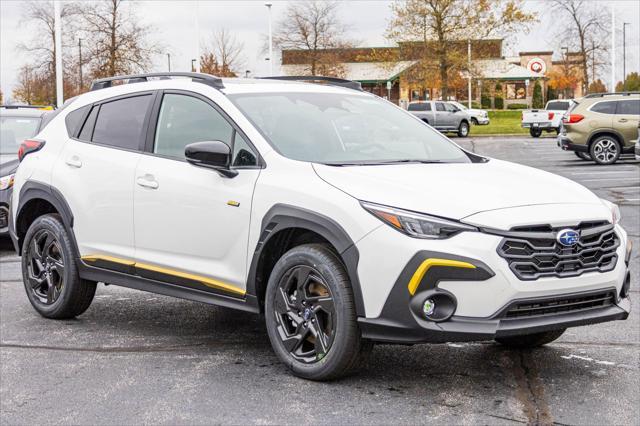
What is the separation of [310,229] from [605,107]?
20.9 meters

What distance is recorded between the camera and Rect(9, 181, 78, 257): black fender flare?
6.70m

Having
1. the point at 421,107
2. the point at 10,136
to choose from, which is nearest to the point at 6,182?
the point at 10,136

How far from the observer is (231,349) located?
593cm

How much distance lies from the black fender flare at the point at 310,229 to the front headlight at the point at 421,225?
0.26 m

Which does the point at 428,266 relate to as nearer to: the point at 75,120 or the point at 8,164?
the point at 75,120

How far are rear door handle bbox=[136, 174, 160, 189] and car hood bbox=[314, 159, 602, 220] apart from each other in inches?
49.2

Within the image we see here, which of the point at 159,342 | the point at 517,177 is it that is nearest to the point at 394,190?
the point at 517,177

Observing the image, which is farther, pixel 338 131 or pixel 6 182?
pixel 6 182

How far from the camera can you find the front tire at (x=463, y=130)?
44731 mm

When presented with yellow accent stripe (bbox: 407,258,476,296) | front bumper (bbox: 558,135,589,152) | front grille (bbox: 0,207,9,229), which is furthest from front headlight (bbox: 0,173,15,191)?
front bumper (bbox: 558,135,589,152)

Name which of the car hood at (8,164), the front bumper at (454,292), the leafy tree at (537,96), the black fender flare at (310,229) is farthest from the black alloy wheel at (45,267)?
the leafy tree at (537,96)

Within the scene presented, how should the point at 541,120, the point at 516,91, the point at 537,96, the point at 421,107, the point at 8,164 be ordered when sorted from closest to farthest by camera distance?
the point at 8,164, the point at 541,120, the point at 421,107, the point at 537,96, the point at 516,91

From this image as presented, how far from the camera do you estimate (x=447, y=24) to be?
177 ft

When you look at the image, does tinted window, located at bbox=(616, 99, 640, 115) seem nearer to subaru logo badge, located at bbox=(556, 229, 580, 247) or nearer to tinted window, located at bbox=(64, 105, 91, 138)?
tinted window, located at bbox=(64, 105, 91, 138)
